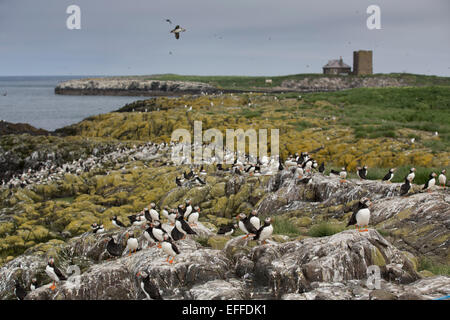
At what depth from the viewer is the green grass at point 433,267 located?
34.6 ft

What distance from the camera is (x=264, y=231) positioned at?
37.7ft

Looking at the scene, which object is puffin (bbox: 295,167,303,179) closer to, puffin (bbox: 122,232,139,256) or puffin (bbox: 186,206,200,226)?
puffin (bbox: 186,206,200,226)

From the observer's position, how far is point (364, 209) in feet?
34.6

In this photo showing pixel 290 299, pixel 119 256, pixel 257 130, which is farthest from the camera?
pixel 257 130

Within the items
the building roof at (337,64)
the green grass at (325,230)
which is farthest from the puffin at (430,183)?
the building roof at (337,64)

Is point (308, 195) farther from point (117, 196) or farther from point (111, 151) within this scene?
point (111, 151)

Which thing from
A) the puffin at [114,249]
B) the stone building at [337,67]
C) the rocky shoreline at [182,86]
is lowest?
the puffin at [114,249]

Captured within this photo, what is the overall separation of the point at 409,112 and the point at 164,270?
156ft

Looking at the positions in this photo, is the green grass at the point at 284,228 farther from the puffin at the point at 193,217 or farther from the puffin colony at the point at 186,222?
the puffin at the point at 193,217

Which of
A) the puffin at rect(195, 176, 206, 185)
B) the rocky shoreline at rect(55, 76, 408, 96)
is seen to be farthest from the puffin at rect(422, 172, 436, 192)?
the rocky shoreline at rect(55, 76, 408, 96)

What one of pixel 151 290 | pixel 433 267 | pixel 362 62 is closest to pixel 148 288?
pixel 151 290

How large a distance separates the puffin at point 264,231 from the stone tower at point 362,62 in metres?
136

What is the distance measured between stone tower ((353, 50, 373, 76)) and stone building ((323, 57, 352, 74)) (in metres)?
2.93
